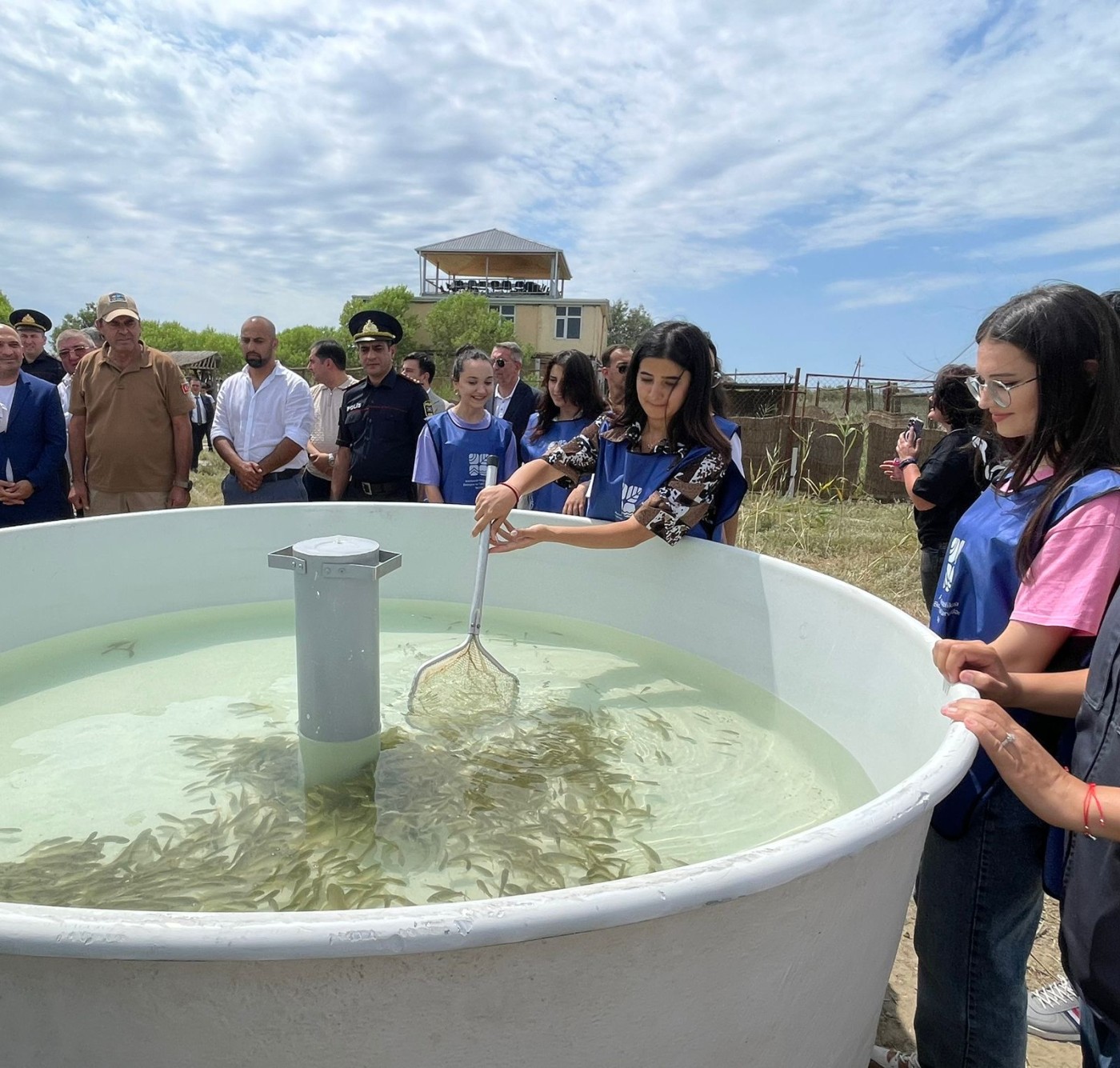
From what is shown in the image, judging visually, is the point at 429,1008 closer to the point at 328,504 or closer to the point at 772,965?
the point at 772,965

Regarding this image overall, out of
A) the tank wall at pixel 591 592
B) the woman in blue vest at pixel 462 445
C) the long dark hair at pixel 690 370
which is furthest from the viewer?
the woman in blue vest at pixel 462 445

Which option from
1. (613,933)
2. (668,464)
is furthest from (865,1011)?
(668,464)

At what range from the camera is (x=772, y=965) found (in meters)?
1.08

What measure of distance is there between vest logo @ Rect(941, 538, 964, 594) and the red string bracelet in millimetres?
594

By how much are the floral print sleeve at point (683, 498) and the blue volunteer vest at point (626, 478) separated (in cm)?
4

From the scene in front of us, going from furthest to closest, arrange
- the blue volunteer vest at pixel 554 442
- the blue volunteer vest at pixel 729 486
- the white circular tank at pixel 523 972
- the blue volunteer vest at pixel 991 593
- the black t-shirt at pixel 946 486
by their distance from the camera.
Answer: the blue volunteer vest at pixel 554 442 < the black t-shirt at pixel 946 486 < the blue volunteer vest at pixel 729 486 < the blue volunteer vest at pixel 991 593 < the white circular tank at pixel 523 972

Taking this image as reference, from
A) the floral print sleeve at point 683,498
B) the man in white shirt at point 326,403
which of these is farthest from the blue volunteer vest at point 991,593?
the man in white shirt at point 326,403

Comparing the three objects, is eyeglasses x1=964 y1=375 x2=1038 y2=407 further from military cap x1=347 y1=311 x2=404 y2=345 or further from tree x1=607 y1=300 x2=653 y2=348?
tree x1=607 y1=300 x2=653 y2=348

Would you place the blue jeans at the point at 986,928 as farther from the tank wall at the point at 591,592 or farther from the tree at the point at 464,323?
the tree at the point at 464,323

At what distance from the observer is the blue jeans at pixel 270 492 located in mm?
4641

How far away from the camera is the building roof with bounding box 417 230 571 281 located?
4094 centimetres

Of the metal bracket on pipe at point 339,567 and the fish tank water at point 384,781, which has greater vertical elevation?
the metal bracket on pipe at point 339,567

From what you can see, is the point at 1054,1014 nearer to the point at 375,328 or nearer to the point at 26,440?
the point at 375,328

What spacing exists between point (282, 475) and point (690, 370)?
2941 mm
